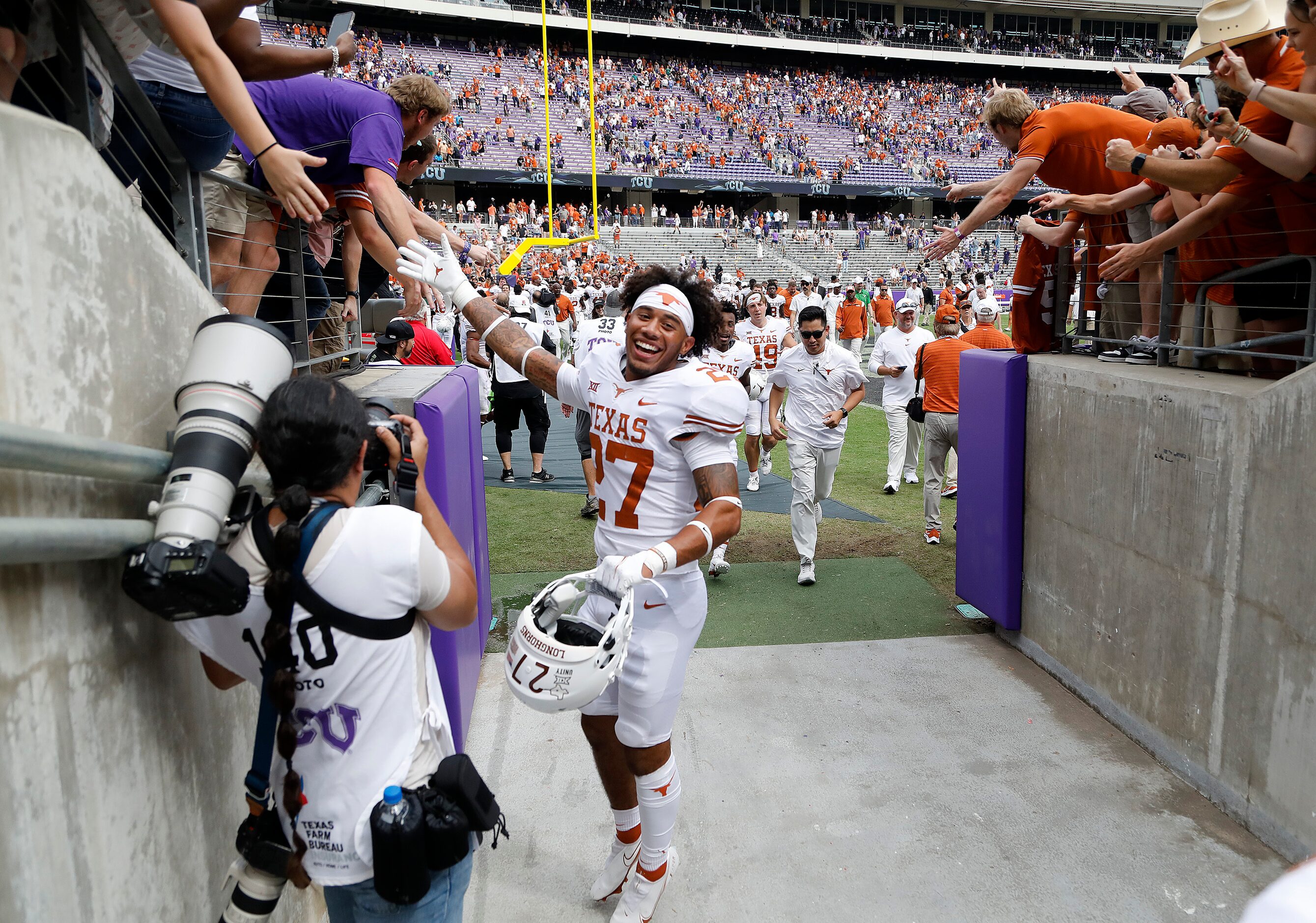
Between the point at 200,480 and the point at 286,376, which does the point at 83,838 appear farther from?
the point at 286,376

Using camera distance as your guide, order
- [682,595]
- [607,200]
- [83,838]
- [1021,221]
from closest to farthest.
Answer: [83,838], [682,595], [1021,221], [607,200]

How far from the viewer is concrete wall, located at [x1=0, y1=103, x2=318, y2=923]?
1.50 meters

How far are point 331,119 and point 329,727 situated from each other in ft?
8.81

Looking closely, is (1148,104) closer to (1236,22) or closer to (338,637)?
(1236,22)

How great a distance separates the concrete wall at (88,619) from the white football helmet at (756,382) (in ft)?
23.9

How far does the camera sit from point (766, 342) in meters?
9.60

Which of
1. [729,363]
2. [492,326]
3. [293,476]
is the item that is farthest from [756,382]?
[293,476]

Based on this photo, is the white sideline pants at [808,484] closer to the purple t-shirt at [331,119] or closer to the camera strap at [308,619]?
the purple t-shirt at [331,119]

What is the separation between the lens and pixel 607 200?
157 feet

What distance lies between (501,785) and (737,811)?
111 centimetres

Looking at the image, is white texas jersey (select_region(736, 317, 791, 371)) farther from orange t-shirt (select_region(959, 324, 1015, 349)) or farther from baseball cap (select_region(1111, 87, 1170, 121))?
baseball cap (select_region(1111, 87, 1170, 121))

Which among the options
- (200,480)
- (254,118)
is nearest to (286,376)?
(200,480)

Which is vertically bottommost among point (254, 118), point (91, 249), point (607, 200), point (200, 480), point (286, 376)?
point (200, 480)

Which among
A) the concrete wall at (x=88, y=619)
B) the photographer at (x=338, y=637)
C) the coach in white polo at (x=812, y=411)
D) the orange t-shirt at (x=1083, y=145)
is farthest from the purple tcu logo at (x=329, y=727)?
the coach in white polo at (x=812, y=411)
